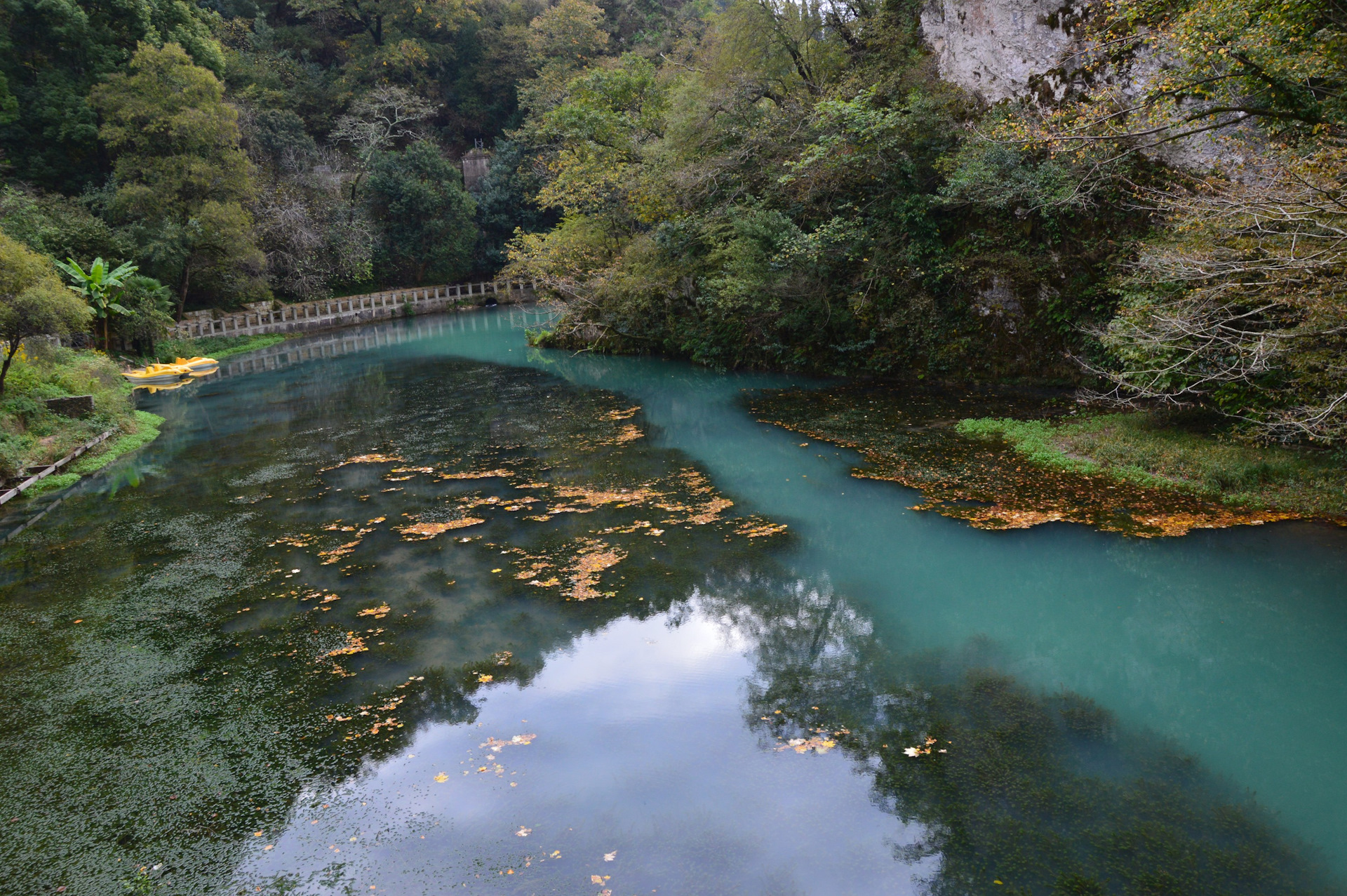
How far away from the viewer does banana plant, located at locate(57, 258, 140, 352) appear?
22.0 metres

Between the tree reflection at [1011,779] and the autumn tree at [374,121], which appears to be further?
the autumn tree at [374,121]

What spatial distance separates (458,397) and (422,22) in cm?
3928

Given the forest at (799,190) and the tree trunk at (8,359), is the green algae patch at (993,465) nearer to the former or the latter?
the forest at (799,190)

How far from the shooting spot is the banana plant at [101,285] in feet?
72.2

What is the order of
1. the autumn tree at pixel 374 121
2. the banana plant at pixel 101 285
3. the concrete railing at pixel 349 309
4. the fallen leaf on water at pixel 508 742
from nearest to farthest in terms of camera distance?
1. the fallen leaf on water at pixel 508 742
2. the banana plant at pixel 101 285
3. the concrete railing at pixel 349 309
4. the autumn tree at pixel 374 121

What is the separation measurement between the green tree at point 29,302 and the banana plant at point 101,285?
29.1 feet

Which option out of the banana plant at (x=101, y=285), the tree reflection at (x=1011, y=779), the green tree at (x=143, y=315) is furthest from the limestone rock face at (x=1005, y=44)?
the green tree at (x=143, y=315)

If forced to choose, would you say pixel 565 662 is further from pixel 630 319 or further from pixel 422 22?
pixel 422 22

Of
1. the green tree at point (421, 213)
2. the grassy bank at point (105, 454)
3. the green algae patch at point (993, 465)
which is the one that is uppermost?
the green tree at point (421, 213)

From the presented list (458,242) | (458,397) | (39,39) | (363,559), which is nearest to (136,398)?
(458,397)

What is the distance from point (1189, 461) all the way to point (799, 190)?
10.3m

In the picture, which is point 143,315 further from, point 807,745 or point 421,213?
point 807,745

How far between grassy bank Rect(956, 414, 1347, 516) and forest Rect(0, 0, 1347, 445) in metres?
0.50

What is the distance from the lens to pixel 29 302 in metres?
12.8
